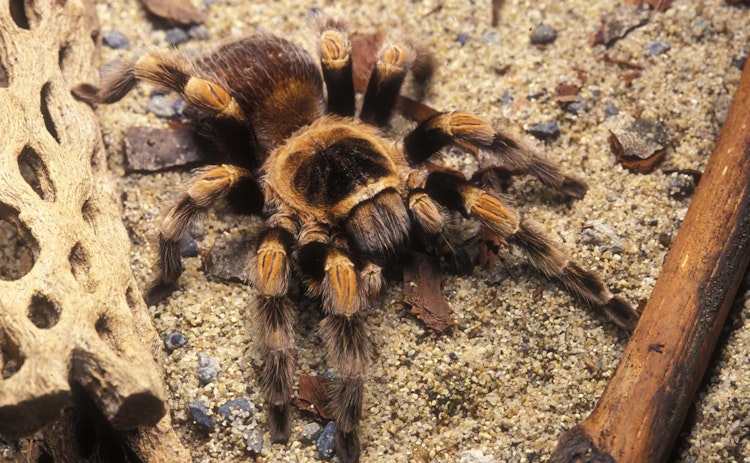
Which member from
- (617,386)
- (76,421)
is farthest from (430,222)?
(76,421)

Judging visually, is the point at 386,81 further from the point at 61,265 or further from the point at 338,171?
the point at 61,265

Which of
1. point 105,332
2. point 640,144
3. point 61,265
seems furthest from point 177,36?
point 640,144

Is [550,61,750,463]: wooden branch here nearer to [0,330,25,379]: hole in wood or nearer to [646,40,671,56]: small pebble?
[646,40,671,56]: small pebble

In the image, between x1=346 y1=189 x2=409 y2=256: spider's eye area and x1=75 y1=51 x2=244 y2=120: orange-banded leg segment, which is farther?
x1=75 y1=51 x2=244 y2=120: orange-banded leg segment

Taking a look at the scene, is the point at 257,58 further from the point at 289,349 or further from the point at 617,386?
→ the point at 617,386

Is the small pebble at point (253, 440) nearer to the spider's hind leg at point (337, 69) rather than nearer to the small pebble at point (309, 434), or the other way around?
the small pebble at point (309, 434)

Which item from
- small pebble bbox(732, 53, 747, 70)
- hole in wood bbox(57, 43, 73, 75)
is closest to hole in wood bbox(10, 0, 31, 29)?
hole in wood bbox(57, 43, 73, 75)

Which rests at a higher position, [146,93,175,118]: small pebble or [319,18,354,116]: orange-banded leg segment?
[319,18,354,116]: orange-banded leg segment
